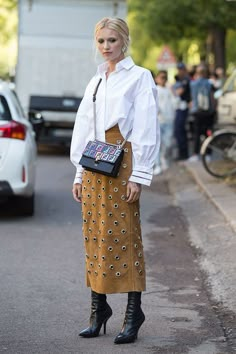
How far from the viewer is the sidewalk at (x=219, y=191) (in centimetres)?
1129

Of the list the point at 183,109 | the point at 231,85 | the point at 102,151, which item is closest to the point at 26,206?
the point at 102,151

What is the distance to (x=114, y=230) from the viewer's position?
582 cm

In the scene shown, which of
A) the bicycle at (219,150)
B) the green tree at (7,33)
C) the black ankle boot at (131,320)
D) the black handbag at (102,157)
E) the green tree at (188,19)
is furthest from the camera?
the green tree at (7,33)

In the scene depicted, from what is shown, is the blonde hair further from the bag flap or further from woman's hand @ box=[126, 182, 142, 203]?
woman's hand @ box=[126, 182, 142, 203]

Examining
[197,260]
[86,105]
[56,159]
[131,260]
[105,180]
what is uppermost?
[86,105]

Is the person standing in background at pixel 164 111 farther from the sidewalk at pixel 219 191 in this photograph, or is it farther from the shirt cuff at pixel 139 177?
the shirt cuff at pixel 139 177

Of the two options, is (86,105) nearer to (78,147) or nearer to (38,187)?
(78,147)

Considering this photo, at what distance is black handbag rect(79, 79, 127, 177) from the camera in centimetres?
572

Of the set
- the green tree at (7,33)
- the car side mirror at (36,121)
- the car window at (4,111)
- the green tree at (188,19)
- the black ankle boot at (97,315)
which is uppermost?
the black ankle boot at (97,315)

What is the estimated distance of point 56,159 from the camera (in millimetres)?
20469

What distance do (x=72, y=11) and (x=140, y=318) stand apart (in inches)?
661

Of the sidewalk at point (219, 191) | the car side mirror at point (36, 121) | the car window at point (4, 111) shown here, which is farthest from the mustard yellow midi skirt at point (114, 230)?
the car side mirror at point (36, 121)

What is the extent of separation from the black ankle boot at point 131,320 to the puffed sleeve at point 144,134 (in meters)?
0.70

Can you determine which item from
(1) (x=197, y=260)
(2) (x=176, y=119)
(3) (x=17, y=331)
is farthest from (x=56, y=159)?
(3) (x=17, y=331)
